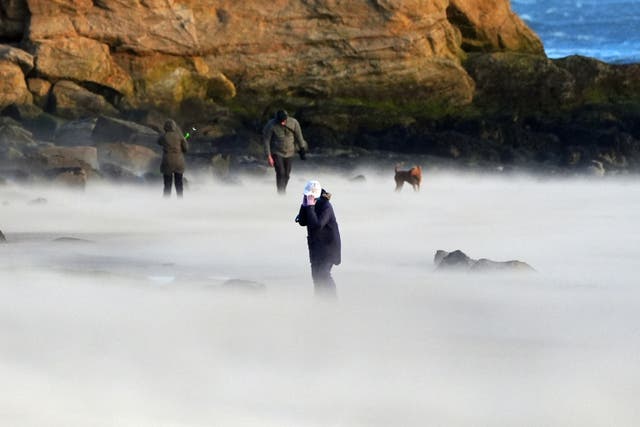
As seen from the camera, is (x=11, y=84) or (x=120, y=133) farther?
(x=11, y=84)

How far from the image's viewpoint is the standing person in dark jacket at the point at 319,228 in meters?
15.1

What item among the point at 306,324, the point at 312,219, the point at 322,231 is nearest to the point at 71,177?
the point at 322,231

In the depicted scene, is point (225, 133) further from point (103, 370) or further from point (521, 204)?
point (103, 370)

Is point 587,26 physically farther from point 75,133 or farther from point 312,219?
point 312,219

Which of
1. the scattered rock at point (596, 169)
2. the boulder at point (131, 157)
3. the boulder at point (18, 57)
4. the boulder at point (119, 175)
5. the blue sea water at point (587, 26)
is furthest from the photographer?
the blue sea water at point (587, 26)

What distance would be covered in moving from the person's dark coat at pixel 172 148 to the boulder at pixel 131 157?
5793 millimetres

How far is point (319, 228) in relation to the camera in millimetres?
15211

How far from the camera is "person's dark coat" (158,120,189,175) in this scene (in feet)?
89.4

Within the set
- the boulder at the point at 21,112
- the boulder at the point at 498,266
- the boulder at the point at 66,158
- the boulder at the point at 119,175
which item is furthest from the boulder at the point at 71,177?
the boulder at the point at 498,266

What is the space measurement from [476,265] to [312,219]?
365cm

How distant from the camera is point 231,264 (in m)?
19.2

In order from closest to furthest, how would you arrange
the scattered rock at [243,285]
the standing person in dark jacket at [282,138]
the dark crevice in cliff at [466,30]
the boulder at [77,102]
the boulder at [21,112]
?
the scattered rock at [243,285], the standing person in dark jacket at [282,138], the boulder at [21,112], the boulder at [77,102], the dark crevice in cliff at [466,30]

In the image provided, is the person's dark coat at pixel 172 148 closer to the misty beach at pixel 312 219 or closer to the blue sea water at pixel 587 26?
the misty beach at pixel 312 219

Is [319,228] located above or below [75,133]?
below
